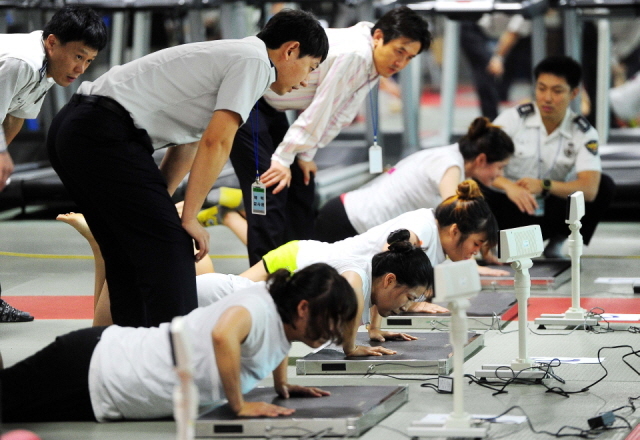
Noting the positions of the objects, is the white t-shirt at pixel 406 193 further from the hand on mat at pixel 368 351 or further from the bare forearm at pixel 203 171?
the bare forearm at pixel 203 171

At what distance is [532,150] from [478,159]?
0.94m

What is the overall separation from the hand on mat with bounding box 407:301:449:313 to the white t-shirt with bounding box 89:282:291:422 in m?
1.72

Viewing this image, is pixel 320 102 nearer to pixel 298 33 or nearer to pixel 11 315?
pixel 298 33

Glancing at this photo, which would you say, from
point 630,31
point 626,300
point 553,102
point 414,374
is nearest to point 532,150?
point 553,102

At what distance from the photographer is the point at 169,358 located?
2.78 metres

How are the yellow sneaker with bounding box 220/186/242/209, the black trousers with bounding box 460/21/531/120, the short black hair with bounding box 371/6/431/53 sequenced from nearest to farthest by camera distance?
the short black hair with bounding box 371/6/431/53 → the yellow sneaker with bounding box 220/186/242/209 → the black trousers with bounding box 460/21/531/120

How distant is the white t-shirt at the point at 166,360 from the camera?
2.75 meters

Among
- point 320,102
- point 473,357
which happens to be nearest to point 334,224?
point 320,102

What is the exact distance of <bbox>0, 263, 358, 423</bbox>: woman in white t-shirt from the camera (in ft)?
9.00

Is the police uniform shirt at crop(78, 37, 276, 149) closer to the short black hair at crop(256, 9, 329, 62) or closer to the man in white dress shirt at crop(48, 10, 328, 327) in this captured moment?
the man in white dress shirt at crop(48, 10, 328, 327)

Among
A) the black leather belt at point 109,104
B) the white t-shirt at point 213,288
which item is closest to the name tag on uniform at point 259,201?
the white t-shirt at point 213,288

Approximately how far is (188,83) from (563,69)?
3.32m

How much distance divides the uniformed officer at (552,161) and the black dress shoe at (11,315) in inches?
107

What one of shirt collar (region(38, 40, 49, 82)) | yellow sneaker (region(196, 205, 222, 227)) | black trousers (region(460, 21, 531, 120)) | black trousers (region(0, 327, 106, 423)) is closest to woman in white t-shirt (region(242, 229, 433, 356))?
black trousers (region(0, 327, 106, 423))
